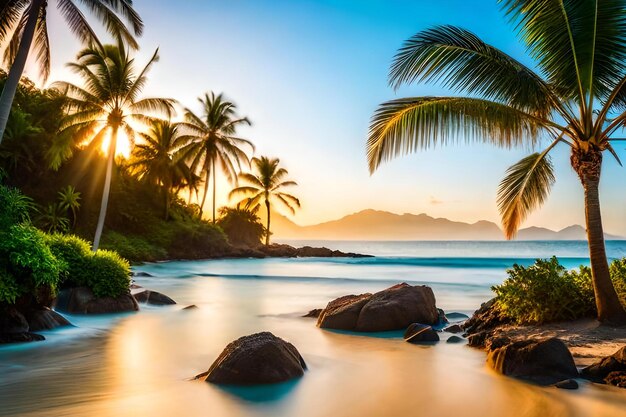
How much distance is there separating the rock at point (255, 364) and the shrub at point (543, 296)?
180 inches

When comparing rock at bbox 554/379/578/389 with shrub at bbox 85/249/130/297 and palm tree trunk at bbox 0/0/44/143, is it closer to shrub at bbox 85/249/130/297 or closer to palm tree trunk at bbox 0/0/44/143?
shrub at bbox 85/249/130/297

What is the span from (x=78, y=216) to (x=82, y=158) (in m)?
4.41

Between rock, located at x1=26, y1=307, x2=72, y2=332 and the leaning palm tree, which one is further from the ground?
the leaning palm tree

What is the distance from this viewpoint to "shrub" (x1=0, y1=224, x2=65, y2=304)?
284 inches

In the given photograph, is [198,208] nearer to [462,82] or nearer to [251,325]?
[251,325]

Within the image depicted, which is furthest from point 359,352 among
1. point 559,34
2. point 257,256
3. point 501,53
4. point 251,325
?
point 257,256

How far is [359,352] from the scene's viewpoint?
24.6ft

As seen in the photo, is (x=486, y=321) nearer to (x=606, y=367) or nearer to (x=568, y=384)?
(x=606, y=367)

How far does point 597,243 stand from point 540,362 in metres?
3.01

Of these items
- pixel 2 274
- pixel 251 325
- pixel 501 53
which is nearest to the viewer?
pixel 2 274

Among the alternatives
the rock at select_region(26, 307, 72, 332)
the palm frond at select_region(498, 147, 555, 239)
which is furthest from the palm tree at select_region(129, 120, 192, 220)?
the palm frond at select_region(498, 147, 555, 239)

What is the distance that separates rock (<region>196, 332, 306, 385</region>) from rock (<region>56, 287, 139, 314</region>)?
5.80 meters

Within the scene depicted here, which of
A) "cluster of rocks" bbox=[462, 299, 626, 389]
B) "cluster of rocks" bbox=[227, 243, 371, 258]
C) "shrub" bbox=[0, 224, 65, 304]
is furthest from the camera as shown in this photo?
"cluster of rocks" bbox=[227, 243, 371, 258]

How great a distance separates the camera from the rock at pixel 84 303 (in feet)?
33.8
